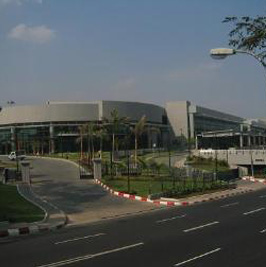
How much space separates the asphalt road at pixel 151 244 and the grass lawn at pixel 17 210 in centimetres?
332

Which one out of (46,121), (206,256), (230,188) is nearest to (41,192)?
(230,188)

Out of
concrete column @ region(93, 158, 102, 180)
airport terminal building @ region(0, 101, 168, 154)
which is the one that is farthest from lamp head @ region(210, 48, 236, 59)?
airport terminal building @ region(0, 101, 168, 154)

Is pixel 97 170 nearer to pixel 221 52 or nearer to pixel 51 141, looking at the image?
pixel 221 52

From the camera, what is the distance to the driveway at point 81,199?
29.5 m

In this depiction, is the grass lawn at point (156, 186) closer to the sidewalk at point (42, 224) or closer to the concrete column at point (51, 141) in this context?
the sidewalk at point (42, 224)

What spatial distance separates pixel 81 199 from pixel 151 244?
20.2 metres

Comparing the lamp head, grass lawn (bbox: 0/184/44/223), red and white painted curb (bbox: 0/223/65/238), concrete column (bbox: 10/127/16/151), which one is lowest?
red and white painted curb (bbox: 0/223/65/238)

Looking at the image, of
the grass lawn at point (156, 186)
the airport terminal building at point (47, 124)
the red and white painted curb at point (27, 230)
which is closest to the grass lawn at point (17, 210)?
the red and white painted curb at point (27, 230)

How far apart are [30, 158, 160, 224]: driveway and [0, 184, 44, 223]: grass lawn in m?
1.71

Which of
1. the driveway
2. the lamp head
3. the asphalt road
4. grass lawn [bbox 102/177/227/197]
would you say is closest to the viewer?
the lamp head

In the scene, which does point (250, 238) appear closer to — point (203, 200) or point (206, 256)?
point (206, 256)

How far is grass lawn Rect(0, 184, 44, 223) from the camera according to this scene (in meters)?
25.9

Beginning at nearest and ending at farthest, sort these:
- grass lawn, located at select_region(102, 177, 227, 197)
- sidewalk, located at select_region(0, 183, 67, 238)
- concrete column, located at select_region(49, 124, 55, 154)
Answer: sidewalk, located at select_region(0, 183, 67, 238)
grass lawn, located at select_region(102, 177, 227, 197)
concrete column, located at select_region(49, 124, 55, 154)

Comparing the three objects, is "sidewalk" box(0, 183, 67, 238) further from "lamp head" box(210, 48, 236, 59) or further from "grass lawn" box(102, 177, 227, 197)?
"lamp head" box(210, 48, 236, 59)
